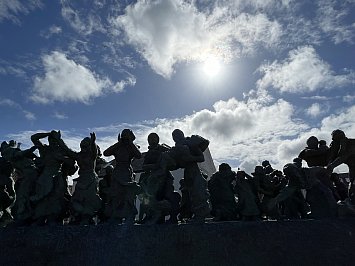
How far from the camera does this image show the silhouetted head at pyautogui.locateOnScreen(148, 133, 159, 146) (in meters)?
6.79

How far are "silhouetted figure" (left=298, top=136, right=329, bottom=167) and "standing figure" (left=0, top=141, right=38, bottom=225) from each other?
590 centimetres

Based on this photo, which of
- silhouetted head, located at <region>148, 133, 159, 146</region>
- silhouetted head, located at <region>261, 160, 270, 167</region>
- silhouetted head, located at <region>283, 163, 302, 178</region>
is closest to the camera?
silhouetted head, located at <region>283, 163, 302, 178</region>

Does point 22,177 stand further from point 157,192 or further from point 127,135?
point 157,192

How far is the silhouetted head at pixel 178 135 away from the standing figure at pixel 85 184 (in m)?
1.56

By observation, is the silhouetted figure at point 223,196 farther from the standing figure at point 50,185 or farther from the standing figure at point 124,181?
the standing figure at point 50,185

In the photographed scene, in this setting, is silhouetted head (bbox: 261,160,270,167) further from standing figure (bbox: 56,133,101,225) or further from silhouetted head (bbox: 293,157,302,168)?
standing figure (bbox: 56,133,101,225)

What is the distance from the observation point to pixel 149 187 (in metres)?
5.99

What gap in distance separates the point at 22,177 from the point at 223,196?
4.04 metres

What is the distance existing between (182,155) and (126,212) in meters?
1.43

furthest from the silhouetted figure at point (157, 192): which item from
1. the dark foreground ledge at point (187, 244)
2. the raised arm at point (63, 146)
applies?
the raised arm at point (63, 146)

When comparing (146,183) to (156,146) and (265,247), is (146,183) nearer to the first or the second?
(156,146)

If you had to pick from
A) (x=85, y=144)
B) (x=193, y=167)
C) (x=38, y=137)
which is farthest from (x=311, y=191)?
(x=38, y=137)

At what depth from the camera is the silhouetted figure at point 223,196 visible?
6426mm

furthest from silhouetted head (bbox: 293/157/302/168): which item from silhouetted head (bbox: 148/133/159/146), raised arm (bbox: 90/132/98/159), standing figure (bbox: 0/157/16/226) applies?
standing figure (bbox: 0/157/16/226)
